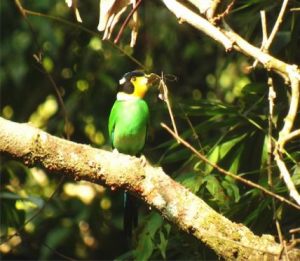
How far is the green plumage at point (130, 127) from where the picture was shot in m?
3.58

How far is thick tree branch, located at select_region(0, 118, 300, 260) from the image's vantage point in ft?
6.95

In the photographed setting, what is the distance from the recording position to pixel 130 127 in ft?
11.7

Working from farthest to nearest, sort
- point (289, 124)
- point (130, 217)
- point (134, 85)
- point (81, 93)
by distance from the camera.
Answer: point (81, 93) → point (134, 85) → point (130, 217) → point (289, 124)

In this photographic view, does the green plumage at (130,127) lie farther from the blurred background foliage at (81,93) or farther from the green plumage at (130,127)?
the blurred background foliage at (81,93)

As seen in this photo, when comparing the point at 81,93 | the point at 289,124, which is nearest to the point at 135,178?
the point at 289,124

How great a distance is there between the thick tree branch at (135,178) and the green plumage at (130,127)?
1.40 m

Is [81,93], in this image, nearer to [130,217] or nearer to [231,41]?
[130,217]

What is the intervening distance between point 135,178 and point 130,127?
1.42 m

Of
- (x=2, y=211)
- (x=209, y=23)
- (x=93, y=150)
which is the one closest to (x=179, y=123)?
(x=2, y=211)

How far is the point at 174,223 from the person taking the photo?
2.15 metres

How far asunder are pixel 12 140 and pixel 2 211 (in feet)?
4.65

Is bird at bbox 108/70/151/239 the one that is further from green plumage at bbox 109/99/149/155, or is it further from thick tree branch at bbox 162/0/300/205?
thick tree branch at bbox 162/0/300/205

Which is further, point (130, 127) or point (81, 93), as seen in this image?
point (81, 93)

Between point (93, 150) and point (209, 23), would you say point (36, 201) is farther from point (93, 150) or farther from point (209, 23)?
point (209, 23)
